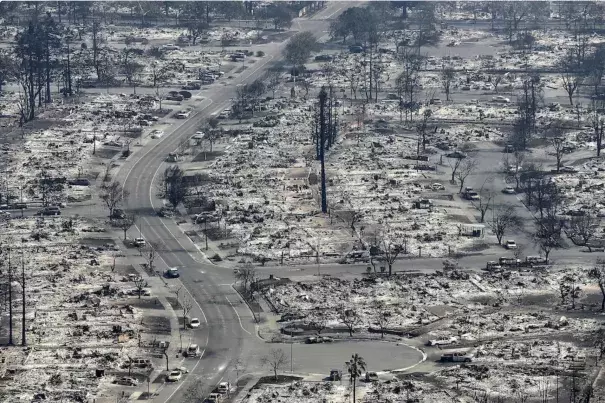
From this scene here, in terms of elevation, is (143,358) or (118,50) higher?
(118,50)

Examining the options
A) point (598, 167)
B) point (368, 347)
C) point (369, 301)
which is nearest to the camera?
point (368, 347)

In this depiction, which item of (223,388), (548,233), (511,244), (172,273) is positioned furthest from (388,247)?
(223,388)

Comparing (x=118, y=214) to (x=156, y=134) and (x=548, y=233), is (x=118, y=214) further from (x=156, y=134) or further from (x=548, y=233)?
(x=548, y=233)

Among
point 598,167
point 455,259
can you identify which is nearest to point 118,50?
point 598,167

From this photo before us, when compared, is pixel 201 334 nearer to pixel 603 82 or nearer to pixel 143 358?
pixel 143 358

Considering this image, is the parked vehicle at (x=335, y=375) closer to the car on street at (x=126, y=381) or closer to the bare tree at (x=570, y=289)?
the car on street at (x=126, y=381)
